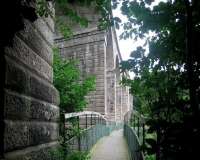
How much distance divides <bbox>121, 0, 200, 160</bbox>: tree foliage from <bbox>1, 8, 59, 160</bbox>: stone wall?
1.00m

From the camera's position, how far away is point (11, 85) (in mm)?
2707

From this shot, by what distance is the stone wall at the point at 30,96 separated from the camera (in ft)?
8.79

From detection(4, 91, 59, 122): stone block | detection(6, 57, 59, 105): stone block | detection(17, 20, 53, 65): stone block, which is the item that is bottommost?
detection(4, 91, 59, 122): stone block

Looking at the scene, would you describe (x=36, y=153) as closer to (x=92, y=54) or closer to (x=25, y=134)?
(x=25, y=134)

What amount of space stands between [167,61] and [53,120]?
182 centimetres

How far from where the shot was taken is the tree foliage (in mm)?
2453

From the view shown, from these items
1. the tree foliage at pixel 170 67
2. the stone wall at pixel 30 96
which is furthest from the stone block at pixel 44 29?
the tree foliage at pixel 170 67

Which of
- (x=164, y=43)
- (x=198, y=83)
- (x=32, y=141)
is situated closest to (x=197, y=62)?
(x=198, y=83)

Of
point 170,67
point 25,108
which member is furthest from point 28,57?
point 170,67

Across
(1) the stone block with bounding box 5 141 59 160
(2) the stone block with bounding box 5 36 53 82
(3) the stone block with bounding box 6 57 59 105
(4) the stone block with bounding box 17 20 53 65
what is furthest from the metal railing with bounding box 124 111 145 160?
(4) the stone block with bounding box 17 20 53 65

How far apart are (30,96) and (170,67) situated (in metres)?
1.59

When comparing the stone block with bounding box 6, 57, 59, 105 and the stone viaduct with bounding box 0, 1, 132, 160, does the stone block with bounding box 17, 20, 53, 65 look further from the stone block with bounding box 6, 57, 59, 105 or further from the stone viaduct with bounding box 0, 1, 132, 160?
the stone block with bounding box 6, 57, 59, 105

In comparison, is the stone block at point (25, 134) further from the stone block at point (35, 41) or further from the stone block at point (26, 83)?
the stone block at point (35, 41)

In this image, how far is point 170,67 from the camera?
375cm
